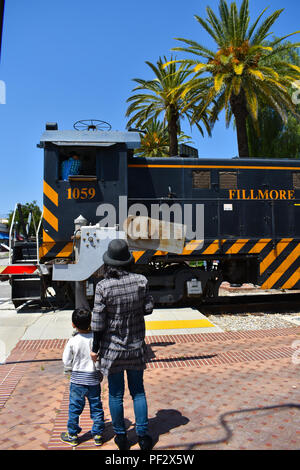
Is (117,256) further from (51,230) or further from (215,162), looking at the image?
(215,162)

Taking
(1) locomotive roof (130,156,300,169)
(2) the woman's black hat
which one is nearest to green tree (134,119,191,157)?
(1) locomotive roof (130,156,300,169)

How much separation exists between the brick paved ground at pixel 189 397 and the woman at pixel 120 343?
1.03ft

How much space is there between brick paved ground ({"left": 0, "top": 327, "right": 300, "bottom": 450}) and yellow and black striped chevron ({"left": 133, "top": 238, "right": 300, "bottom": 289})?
2542 mm

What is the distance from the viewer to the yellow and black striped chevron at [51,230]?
7590mm

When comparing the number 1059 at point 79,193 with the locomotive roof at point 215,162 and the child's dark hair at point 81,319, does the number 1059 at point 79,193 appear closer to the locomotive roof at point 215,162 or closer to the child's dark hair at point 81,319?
the locomotive roof at point 215,162

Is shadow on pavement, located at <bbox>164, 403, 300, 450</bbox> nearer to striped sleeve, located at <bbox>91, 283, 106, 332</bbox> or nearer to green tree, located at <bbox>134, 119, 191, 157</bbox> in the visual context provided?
striped sleeve, located at <bbox>91, 283, 106, 332</bbox>

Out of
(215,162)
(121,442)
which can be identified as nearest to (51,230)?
(215,162)

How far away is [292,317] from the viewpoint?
786cm

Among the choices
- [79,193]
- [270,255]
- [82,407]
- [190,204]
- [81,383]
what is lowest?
[82,407]

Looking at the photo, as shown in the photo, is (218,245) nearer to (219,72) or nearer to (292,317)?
(292,317)

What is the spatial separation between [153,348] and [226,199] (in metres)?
4.18

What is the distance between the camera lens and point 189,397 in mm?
3912

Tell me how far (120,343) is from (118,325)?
5.7 inches

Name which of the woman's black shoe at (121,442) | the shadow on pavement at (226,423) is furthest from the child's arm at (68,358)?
the shadow on pavement at (226,423)
